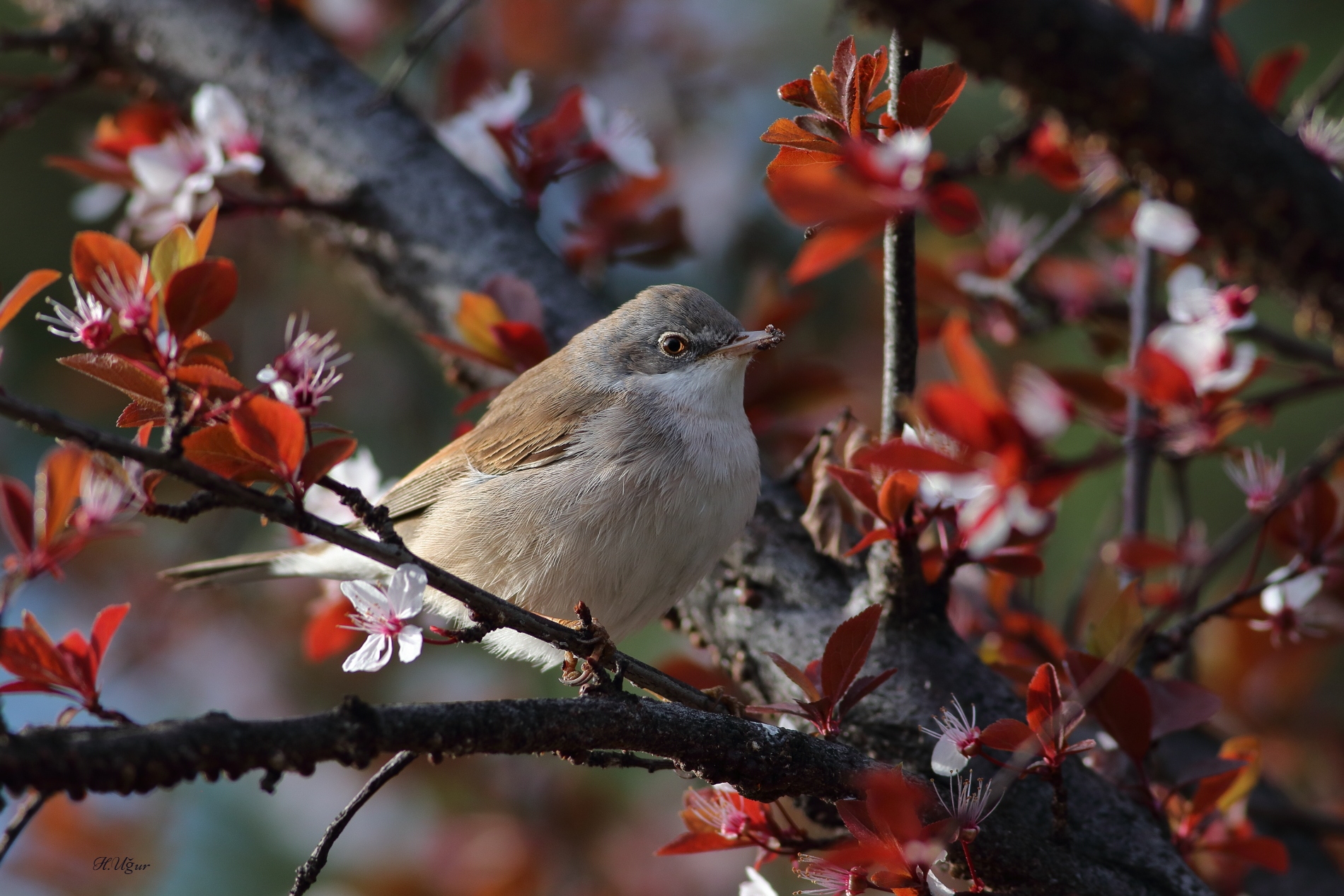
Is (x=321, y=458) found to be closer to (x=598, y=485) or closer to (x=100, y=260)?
(x=100, y=260)

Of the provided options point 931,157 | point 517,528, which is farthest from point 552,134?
Result: point 931,157

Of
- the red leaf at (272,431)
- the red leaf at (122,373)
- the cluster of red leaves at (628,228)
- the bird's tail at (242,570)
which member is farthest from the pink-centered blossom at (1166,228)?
the bird's tail at (242,570)

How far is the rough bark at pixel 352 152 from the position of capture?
382cm

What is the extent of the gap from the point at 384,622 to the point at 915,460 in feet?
3.76

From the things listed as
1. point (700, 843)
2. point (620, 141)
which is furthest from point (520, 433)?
point (700, 843)

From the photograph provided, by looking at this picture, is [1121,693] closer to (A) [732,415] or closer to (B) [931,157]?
(B) [931,157]

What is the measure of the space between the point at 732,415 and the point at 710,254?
2.99m

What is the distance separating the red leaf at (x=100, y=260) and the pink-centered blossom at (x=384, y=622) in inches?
27.1

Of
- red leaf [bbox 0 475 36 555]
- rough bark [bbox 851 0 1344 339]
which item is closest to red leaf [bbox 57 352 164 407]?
red leaf [bbox 0 475 36 555]

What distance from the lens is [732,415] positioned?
3473mm

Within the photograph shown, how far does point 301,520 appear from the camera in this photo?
1.69 meters

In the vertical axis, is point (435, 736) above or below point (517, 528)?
above

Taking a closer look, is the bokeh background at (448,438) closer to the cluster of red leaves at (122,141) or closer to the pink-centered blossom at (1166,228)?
the cluster of red leaves at (122,141)

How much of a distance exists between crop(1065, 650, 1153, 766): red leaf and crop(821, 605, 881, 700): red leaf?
0.47 metres
